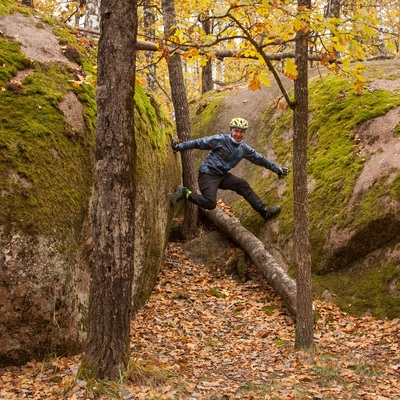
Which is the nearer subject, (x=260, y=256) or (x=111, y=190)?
(x=111, y=190)

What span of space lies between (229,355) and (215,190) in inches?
161

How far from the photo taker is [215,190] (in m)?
9.66

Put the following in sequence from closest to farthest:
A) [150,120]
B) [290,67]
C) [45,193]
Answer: [290,67]
[45,193]
[150,120]

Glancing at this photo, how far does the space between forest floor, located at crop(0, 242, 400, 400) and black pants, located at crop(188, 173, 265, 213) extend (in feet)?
4.92

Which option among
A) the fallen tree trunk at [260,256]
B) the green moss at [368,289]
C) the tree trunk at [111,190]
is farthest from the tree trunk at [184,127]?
the tree trunk at [111,190]

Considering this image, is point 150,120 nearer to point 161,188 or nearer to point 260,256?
point 161,188

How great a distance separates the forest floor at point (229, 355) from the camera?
4789mm

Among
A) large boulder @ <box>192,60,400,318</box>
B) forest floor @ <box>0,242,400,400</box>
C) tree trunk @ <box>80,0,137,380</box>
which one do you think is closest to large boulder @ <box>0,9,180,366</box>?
forest floor @ <box>0,242,400,400</box>

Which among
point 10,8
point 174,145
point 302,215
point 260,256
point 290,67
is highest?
point 10,8

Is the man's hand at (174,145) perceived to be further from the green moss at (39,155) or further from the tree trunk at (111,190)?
the tree trunk at (111,190)

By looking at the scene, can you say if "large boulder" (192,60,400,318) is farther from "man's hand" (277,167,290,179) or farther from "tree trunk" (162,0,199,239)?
"tree trunk" (162,0,199,239)

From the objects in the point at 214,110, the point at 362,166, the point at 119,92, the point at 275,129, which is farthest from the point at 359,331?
the point at 214,110

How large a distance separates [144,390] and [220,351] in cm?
200

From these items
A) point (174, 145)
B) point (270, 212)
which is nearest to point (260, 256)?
point (270, 212)
